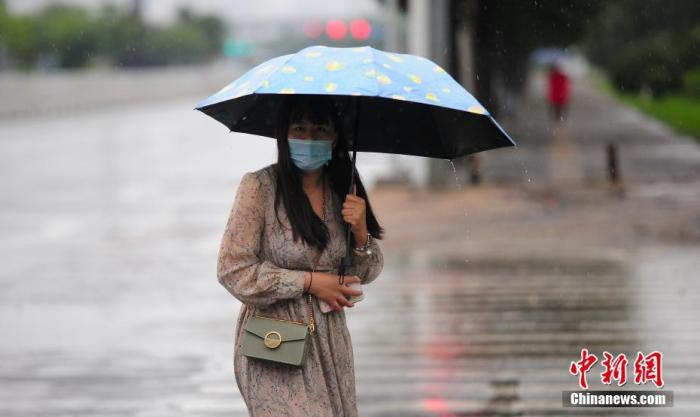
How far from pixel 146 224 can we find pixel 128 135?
2451 cm

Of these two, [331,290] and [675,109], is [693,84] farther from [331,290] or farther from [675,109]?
[331,290]

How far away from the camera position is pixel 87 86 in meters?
68.0

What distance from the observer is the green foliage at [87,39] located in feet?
278

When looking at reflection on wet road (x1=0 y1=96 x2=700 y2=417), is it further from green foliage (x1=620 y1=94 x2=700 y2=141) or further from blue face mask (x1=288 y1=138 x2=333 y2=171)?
green foliage (x1=620 y1=94 x2=700 y2=141)

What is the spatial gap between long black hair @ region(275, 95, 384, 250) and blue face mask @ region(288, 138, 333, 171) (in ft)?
0.07

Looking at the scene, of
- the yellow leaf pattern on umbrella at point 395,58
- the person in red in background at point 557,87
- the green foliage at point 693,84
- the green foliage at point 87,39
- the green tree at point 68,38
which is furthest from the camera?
the green tree at point 68,38

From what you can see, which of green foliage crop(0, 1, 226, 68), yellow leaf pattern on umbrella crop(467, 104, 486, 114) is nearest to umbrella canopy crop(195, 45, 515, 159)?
yellow leaf pattern on umbrella crop(467, 104, 486, 114)

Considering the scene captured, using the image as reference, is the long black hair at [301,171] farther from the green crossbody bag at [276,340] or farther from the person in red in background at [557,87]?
the person in red in background at [557,87]

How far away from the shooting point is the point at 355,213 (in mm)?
4605

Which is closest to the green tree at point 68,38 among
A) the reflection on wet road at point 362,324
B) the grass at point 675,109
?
the grass at point 675,109

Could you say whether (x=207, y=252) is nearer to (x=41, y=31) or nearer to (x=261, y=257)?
(x=261, y=257)

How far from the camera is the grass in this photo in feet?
122

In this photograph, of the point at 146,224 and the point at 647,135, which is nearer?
the point at 146,224

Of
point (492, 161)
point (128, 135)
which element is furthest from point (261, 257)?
point (128, 135)
